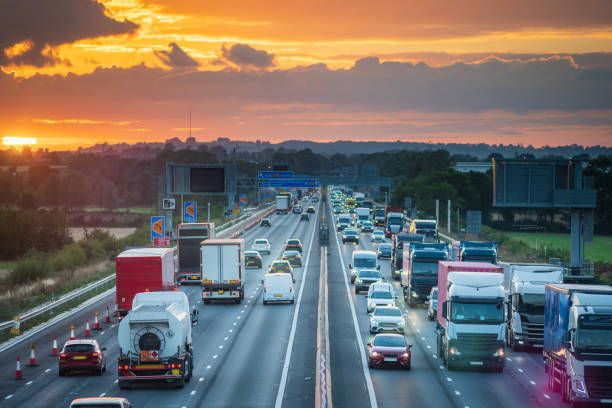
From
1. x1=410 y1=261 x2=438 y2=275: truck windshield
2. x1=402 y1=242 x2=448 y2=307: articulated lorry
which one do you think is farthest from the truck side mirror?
x1=410 y1=261 x2=438 y2=275: truck windshield

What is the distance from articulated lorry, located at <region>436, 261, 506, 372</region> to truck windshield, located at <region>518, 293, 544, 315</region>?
384cm

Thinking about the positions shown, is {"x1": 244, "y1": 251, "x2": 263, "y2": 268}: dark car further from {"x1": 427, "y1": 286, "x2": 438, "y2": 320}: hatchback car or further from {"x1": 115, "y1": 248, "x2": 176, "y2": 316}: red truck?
{"x1": 115, "y1": 248, "x2": 176, "y2": 316}: red truck

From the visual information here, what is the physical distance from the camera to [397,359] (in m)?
30.0

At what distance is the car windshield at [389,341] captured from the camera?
30.5m

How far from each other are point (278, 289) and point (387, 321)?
1241 cm

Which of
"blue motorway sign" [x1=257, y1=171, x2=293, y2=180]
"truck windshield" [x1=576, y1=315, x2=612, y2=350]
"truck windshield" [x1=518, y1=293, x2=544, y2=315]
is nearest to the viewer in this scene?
"truck windshield" [x1=576, y1=315, x2=612, y2=350]

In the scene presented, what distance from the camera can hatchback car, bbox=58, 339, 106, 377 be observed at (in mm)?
28848

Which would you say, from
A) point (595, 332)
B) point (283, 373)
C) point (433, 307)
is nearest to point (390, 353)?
point (283, 373)

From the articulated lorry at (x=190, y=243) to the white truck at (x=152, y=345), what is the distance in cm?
2839

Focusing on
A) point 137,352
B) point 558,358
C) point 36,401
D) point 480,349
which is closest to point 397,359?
point 480,349

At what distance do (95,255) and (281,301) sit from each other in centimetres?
4482

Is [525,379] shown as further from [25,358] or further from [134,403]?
[25,358]

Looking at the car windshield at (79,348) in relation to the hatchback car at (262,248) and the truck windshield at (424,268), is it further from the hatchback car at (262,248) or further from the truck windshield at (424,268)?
the hatchback car at (262,248)

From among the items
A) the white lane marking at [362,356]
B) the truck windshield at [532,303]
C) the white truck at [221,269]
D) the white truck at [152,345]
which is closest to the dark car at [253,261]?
the white lane marking at [362,356]
